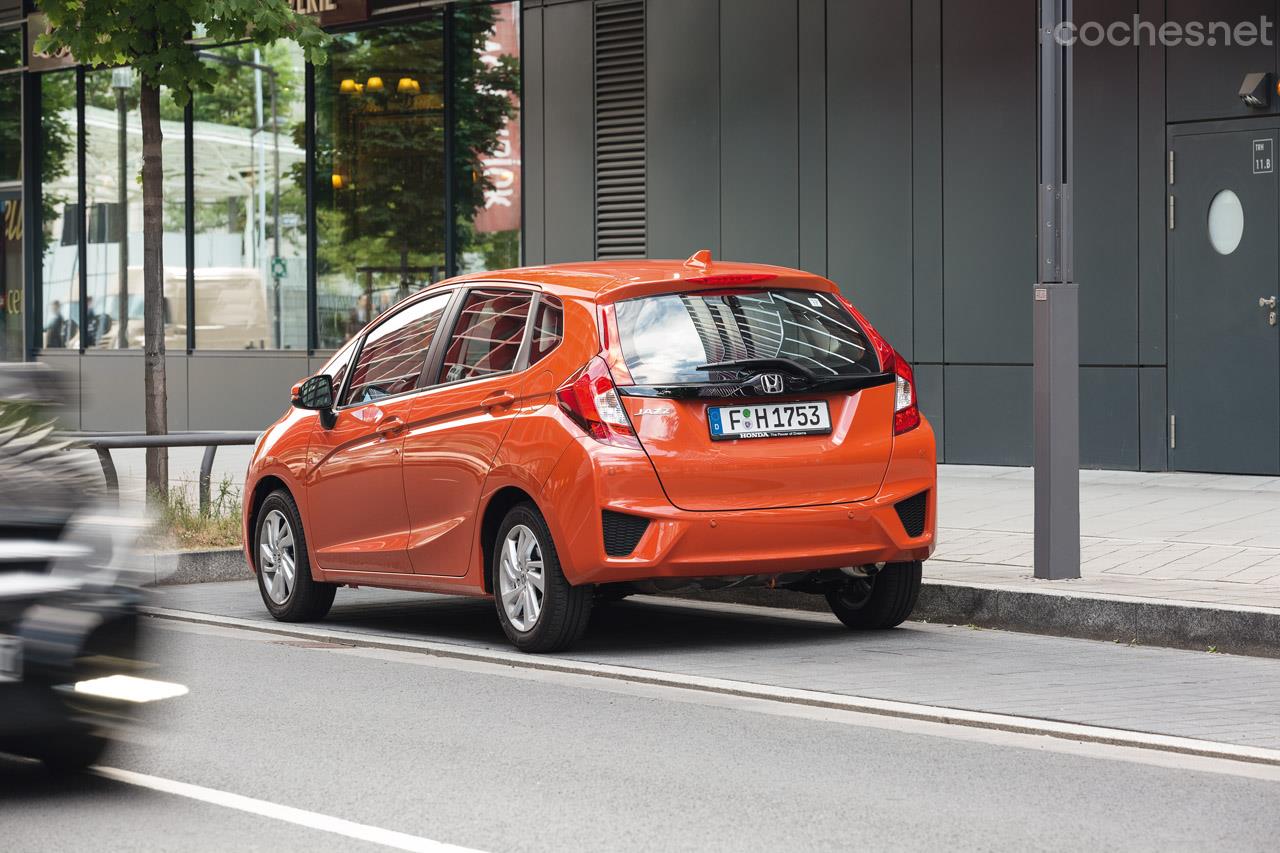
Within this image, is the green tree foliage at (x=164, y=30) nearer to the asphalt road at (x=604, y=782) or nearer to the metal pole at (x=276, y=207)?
the asphalt road at (x=604, y=782)

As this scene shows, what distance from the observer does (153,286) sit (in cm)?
1306

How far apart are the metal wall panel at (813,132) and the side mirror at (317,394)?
833 cm

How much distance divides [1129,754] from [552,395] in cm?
290

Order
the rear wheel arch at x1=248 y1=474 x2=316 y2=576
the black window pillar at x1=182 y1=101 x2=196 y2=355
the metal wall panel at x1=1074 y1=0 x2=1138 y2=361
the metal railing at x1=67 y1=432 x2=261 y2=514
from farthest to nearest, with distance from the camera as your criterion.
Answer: the black window pillar at x1=182 y1=101 x2=196 y2=355 → the metal wall panel at x1=1074 y1=0 x2=1138 y2=361 → the metal railing at x1=67 y1=432 x2=261 y2=514 → the rear wheel arch at x1=248 y1=474 x2=316 y2=576

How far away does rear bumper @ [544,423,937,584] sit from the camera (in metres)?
7.70

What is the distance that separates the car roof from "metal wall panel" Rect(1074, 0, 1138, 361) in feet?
23.6

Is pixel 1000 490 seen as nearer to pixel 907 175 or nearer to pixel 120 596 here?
pixel 907 175

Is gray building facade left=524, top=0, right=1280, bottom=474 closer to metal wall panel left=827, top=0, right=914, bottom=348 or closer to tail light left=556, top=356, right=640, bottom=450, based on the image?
metal wall panel left=827, top=0, right=914, bottom=348

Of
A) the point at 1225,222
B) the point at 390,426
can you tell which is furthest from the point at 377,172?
the point at 390,426

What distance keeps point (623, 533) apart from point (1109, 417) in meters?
8.42

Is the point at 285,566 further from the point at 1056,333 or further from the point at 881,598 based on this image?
the point at 1056,333

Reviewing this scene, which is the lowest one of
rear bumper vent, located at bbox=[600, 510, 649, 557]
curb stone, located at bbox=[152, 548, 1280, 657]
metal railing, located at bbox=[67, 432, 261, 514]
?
curb stone, located at bbox=[152, 548, 1280, 657]

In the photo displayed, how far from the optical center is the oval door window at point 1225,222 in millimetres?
14586

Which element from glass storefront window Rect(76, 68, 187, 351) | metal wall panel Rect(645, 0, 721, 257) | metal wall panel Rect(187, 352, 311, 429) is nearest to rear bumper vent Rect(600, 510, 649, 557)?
metal wall panel Rect(645, 0, 721, 257)
